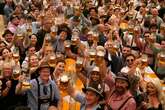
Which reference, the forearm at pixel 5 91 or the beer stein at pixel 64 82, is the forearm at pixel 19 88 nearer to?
the forearm at pixel 5 91

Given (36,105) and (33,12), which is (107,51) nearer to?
(36,105)

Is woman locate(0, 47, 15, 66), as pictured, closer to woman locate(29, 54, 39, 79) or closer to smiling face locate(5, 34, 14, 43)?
woman locate(29, 54, 39, 79)

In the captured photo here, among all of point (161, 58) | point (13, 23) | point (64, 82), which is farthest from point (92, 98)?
point (13, 23)

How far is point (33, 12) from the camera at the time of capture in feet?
44.4

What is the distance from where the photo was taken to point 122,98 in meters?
7.21

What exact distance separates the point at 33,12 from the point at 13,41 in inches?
113

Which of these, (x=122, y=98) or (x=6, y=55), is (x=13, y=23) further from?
(x=122, y=98)

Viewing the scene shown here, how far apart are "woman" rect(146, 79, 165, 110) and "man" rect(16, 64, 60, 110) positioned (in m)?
1.33

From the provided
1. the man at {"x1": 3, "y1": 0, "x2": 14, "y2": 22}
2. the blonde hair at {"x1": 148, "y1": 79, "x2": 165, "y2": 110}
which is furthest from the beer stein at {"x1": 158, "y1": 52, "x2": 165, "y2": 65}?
the man at {"x1": 3, "y1": 0, "x2": 14, "y2": 22}

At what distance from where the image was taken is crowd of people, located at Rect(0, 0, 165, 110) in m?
7.54

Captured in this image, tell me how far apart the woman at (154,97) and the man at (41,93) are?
4.37 feet

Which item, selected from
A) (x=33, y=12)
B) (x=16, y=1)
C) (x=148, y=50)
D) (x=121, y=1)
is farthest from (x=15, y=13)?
(x=148, y=50)

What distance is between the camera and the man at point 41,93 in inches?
296

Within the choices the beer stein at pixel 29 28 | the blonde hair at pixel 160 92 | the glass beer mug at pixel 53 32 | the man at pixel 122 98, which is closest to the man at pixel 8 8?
the beer stein at pixel 29 28
